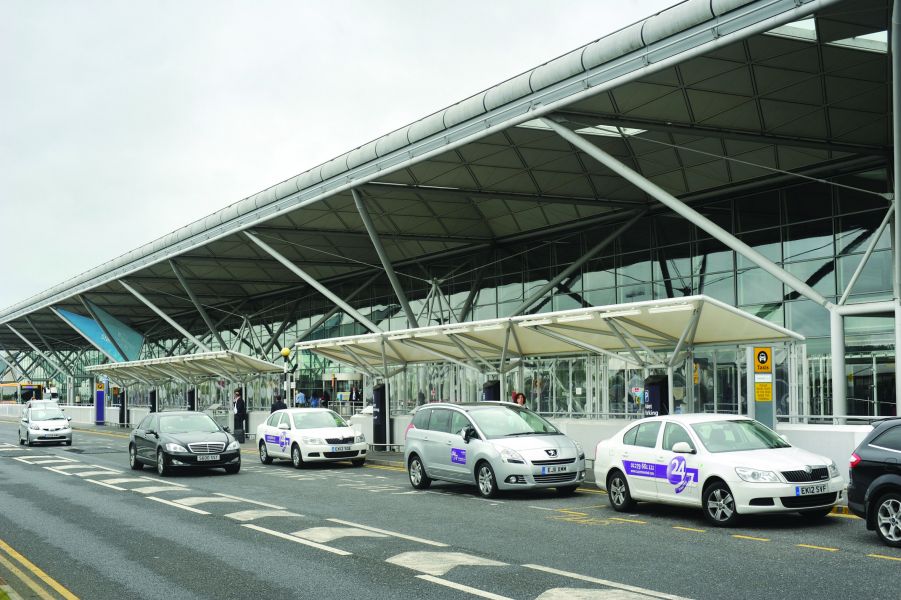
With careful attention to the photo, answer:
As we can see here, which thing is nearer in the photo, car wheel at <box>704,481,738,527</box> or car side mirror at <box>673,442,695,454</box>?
car wheel at <box>704,481,738,527</box>

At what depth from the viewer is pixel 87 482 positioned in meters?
20.7

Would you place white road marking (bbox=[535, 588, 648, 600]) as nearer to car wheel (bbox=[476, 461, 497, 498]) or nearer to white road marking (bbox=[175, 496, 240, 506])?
car wheel (bbox=[476, 461, 497, 498])

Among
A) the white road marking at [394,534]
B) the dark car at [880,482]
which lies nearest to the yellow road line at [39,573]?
the white road marking at [394,534]

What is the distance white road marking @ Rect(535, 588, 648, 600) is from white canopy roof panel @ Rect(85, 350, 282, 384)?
31.9 m

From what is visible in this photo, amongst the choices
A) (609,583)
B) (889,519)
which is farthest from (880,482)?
(609,583)

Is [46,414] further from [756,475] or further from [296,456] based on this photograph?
[756,475]

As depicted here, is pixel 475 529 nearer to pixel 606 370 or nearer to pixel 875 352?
pixel 606 370

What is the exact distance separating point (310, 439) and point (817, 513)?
47.4 ft

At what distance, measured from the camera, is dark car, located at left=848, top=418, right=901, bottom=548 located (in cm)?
1036

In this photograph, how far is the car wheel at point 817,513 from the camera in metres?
12.2

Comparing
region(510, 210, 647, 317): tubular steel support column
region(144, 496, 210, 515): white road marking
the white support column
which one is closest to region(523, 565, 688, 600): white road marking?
region(144, 496, 210, 515): white road marking

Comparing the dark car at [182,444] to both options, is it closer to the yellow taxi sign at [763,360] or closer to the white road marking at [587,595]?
the yellow taxi sign at [763,360]

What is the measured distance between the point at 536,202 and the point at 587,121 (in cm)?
988

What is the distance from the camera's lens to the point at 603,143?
2923cm
